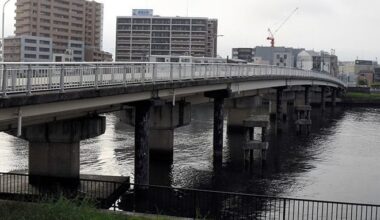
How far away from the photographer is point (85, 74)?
22.3m

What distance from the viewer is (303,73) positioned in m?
79.9

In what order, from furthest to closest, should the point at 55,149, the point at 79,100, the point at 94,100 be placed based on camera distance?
the point at 55,149 < the point at 94,100 < the point at 79,100

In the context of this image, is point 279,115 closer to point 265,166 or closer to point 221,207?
point 265,166

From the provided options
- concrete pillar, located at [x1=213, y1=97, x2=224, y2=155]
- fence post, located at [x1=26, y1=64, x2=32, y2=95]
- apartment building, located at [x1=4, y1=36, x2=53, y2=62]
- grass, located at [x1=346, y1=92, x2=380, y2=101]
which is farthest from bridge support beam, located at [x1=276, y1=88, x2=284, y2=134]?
grass, located at [x1=346, y1=92, x2=380, y2=101]

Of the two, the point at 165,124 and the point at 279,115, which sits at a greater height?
the point at 165,124

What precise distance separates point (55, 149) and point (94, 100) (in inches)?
281

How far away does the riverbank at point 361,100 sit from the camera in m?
136

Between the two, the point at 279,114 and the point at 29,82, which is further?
the point at 279,114

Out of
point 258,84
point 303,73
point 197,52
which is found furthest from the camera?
point 197,52

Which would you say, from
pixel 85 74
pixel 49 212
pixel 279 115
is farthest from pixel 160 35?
pixel 49 212

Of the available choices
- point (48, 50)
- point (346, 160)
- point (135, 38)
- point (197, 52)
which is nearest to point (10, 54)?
point (48, 50)

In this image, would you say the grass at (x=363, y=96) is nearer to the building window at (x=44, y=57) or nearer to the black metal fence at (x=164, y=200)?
the building window at (x=44, y=57)

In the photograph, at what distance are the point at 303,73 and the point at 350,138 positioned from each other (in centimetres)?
2059

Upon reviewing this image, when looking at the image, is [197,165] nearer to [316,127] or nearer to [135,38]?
[316,127]
